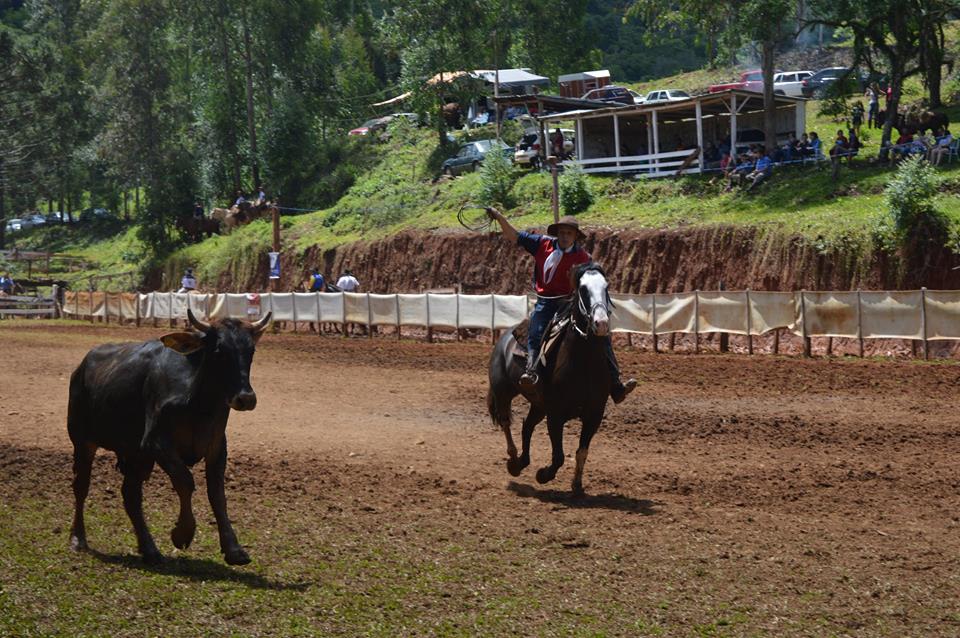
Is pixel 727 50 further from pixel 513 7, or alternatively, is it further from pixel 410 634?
pixel 410 634

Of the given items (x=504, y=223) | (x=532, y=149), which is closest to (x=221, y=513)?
(x=504, y=223)

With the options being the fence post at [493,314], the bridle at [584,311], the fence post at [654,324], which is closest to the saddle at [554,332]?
the bridle at [584,311]

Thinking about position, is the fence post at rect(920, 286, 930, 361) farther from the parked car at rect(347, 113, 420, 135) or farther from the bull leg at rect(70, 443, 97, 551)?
the parked car at rect(347, 113, 420, 135)

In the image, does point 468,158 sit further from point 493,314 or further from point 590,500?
point 590,500

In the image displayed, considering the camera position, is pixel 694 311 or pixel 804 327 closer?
pixel 804 327

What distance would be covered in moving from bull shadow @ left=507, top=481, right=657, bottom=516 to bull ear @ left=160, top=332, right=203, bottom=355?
13.9 feet

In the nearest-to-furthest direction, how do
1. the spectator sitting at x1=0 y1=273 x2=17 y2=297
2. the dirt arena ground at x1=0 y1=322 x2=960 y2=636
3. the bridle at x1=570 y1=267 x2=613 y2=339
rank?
the dirt arena ground at x1=0 y1=322 x2=960 y2=636 < the bridle at x1=570 y1=267 x2=613 y2=339 < the spectator sitting at x1=0 y1=273 x2=17 y2=297

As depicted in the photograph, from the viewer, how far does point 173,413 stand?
30.2ft

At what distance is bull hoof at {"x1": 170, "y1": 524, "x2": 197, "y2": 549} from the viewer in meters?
8.93

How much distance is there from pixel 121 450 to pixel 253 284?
144 ft

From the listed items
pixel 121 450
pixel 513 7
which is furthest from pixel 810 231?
pixel 513 7

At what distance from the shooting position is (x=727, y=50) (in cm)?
3994

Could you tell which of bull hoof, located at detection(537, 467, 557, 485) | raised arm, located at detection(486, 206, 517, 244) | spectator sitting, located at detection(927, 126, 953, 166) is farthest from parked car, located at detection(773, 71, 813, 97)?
bull hoof, located at detection(537, 467, 557, 485)

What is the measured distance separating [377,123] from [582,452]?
6398 centimetres
